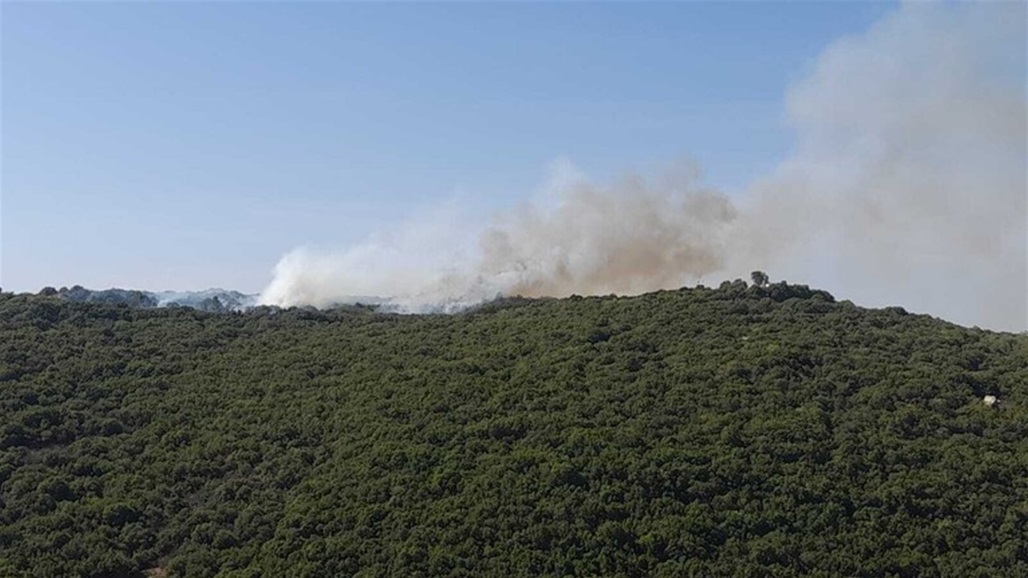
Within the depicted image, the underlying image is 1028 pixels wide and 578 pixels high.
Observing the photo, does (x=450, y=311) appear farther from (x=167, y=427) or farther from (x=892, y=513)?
(x=892, y=513)

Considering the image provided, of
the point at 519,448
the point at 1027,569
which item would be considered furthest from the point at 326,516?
the point at 1027,569

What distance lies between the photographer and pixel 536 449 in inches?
2174

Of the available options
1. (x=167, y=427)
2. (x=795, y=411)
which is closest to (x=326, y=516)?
(x=167, y=427)

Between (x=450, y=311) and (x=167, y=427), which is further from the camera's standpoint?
(x=450, y=311)

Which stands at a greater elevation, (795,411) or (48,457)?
(795,411)

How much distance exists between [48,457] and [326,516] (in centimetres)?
1778

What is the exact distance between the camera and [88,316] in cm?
8462

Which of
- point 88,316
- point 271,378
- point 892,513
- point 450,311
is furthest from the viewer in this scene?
point 450,311

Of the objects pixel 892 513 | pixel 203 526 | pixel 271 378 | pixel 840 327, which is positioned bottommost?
pixel 203 526

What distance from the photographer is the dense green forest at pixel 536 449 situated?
4831 centimetres

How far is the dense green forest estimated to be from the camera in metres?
48.3

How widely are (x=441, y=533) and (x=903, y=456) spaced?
2312 centimetres

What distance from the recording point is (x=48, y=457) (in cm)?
5856

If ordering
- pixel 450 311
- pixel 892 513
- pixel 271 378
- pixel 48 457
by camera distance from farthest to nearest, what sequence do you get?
pixel 450 311 → pixel 271 378 → pixel 48 457 → pixel 892 513
